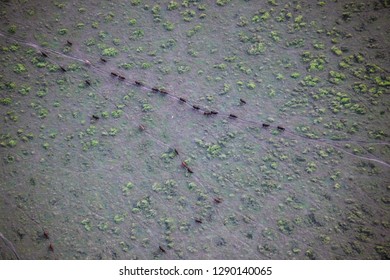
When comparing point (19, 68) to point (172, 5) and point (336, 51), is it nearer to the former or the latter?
point (172, 5)

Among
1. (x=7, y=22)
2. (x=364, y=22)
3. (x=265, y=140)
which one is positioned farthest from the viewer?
(x=7, y=22)

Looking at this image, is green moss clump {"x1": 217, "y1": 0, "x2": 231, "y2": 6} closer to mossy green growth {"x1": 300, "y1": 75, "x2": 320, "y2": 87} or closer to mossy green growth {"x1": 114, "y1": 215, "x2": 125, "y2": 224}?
mossy green growth {"x1": 300, "y1": 75, "x2": 320, "y2": 87}

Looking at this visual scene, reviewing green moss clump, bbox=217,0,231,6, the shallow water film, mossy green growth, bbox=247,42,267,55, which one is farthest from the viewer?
green moss clump, bbox=217,0,231,6

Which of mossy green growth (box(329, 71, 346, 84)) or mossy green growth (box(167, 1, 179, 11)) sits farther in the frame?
mossy green growth (box(167, 1, 179, 11))

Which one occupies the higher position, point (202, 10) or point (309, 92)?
point (202, 10)

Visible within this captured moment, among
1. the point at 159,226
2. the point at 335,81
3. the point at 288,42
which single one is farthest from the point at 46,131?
the point at 335,81

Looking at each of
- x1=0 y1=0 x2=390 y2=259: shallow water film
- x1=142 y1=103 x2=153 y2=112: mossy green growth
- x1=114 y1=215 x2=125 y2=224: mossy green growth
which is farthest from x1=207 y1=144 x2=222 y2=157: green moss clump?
x1=114 y1=215 x2=125 y2=224: mossy green growth

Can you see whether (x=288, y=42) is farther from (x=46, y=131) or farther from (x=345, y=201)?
(x=46, y=131)

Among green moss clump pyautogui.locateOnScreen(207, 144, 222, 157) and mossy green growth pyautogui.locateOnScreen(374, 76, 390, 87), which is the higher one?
mossy green growth pyautogui.locateOnScreen(374, 76, 390, 87)
